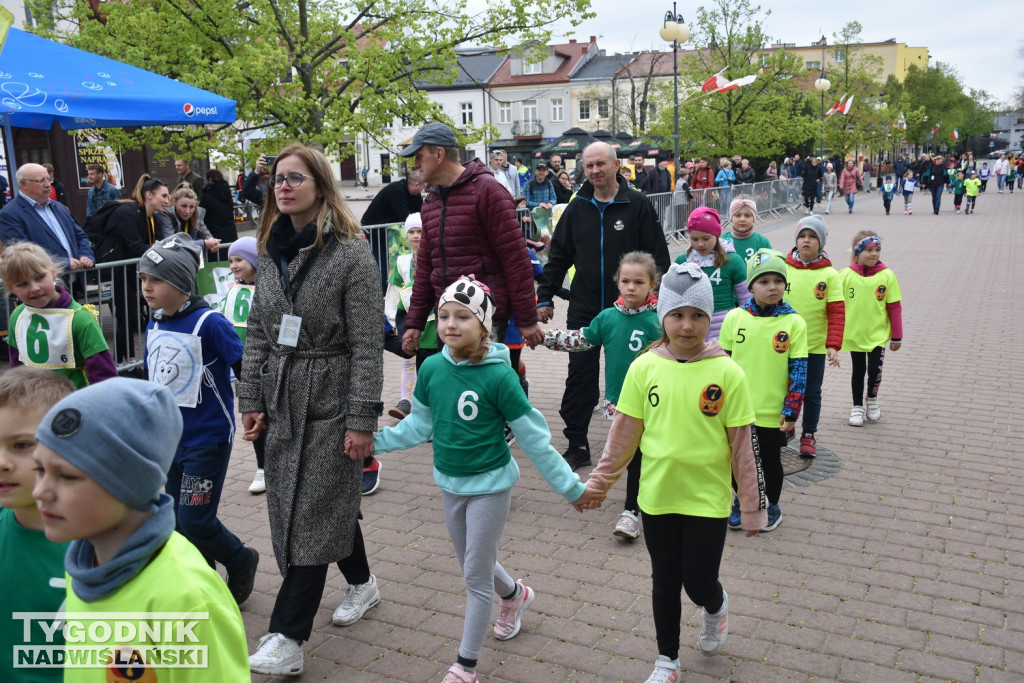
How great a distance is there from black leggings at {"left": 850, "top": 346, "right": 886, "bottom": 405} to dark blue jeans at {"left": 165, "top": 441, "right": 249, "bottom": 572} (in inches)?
215

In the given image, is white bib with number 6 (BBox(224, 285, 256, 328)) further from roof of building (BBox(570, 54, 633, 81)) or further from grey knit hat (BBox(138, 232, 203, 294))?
roof of building (BBox(570, 54, 633, 81))

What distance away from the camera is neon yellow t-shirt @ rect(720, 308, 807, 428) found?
5.26 m

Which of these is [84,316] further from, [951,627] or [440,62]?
[440,62]

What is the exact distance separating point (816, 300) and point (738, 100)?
32.2 meters

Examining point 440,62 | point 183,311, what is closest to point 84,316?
point 183,311

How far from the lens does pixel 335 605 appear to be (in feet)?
14.5

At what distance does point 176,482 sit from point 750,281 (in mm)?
3456

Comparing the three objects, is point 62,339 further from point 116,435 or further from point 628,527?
point 628,527

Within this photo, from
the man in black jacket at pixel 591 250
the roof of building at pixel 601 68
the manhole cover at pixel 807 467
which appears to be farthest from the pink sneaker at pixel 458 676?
the roof of building at pixel 601 68

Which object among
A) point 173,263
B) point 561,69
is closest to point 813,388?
point 173,263

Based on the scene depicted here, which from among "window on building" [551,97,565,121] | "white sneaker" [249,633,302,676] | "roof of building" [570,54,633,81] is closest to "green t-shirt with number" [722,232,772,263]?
"white sneaker" [249,633,302,676]

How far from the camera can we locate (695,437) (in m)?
3.57

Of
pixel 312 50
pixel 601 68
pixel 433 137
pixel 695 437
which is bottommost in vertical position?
pixel 695 437

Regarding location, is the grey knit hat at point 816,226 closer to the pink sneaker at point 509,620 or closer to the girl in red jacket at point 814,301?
the girl in red jacket at point 814,301
